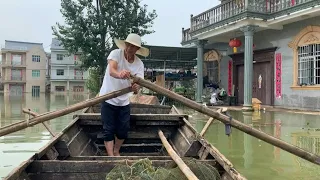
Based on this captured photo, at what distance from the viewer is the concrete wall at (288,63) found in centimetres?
→ 1219

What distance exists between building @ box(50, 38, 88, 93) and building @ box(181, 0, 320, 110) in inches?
1613

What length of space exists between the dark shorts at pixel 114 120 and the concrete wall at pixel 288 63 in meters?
9.64

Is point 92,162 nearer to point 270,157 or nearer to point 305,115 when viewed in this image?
point 270,157

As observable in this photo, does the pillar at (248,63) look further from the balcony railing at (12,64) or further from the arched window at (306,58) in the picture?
the balcony railing at (12,64)

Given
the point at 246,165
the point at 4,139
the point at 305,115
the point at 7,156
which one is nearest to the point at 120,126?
the point at 246,165

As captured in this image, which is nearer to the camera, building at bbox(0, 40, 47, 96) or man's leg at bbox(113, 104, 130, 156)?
man's leg at bbox(113, 104, 130, 156)

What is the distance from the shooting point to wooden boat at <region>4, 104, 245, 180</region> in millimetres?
2828

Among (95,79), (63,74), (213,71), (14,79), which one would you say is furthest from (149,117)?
(14,79)

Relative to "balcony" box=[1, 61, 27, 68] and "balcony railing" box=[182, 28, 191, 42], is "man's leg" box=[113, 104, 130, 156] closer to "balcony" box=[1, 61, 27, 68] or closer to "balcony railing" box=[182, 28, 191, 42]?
"balcony railing" box=[182, 28, 191, 42]

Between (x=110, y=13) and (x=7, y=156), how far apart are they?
12.3m

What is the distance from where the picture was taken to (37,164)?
284cm

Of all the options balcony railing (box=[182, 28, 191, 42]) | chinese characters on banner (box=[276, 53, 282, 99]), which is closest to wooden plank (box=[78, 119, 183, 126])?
chinese characters on banner (box=[276, 53, 282, 99])

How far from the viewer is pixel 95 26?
17.0 meters

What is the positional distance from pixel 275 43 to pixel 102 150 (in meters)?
10.9
